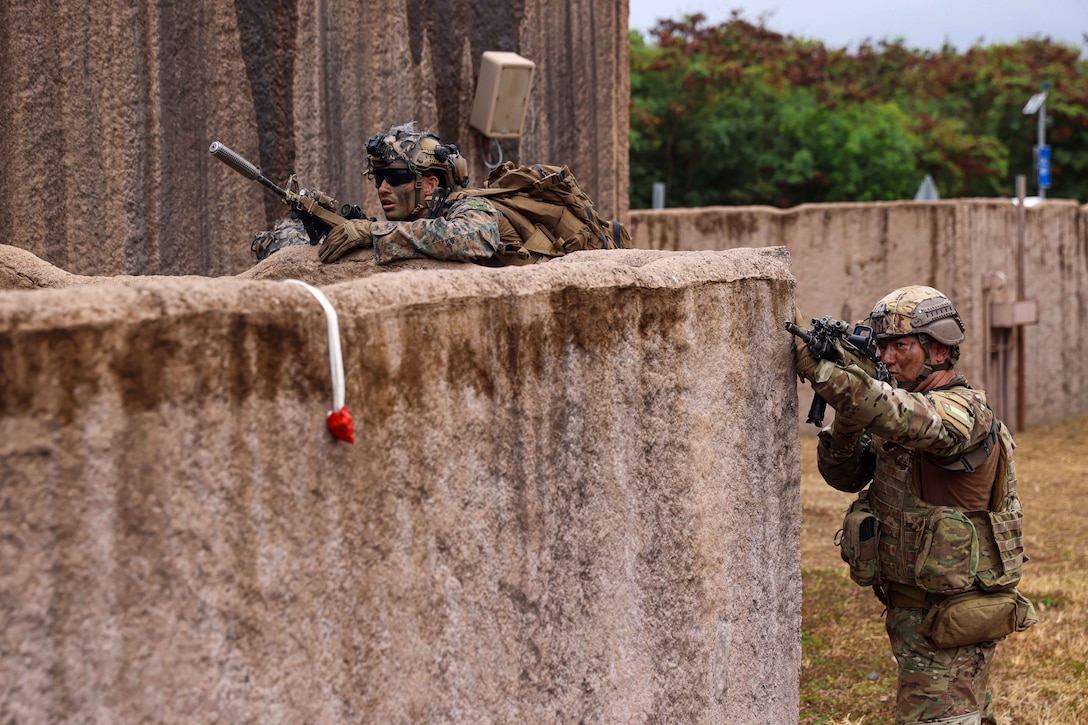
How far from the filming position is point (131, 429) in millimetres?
2154

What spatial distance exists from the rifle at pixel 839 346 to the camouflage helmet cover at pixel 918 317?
210 millimetres

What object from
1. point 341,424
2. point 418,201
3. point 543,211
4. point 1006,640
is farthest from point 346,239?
point 1006,640

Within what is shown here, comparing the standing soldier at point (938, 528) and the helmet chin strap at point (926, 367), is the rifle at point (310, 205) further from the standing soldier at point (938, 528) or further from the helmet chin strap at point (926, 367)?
the helmet chin strap at point (926, 367)

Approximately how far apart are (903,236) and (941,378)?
8.10 metres

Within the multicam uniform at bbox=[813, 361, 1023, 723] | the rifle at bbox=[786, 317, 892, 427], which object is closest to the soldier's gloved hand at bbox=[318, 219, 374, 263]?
the rifle at bbox=[786, 317, 892, 427]

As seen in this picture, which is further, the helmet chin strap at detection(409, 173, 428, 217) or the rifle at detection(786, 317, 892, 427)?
the helmet chin strap at detection(409, 173, 428, 217)

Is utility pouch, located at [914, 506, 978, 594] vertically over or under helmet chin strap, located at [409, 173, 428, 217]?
under

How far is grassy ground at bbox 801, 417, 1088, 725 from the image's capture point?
17.5 ft

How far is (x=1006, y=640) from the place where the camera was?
616cm

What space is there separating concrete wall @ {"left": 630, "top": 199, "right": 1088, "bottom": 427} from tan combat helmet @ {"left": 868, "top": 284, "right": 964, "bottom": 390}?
7.52 meters

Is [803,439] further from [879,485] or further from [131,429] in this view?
[131,429]

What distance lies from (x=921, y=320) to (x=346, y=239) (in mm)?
1776

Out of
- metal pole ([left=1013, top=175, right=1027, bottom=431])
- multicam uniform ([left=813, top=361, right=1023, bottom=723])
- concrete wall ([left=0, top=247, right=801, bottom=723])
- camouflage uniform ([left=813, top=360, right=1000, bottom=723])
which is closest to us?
concrete wall ([left=0, top=247, right=801, bottom=723])

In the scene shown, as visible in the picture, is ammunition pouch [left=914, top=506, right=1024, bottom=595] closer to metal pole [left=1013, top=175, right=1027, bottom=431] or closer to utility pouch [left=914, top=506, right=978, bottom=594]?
utility pouch [left=914, top=506, right=978, bottom=594]
